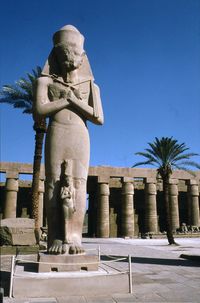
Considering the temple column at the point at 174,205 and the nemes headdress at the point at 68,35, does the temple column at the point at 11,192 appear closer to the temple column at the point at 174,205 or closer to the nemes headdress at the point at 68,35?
the temple column at the point at 174,205

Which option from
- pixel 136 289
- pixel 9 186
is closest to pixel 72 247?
pixel 136 289

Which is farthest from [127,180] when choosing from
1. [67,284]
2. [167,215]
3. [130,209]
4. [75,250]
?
[67,284]

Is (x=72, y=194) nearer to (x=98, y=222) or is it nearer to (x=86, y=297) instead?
(x=86, y=297)

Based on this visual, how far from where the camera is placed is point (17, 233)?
13.8 metres

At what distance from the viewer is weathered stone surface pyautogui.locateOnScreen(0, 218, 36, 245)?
532 inches

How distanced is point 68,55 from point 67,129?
1.33 m

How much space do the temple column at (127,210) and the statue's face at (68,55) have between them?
2627cm

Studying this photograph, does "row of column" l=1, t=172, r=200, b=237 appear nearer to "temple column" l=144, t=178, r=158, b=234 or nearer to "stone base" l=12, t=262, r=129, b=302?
"temple column" l=144, t=178, r=158, b=234

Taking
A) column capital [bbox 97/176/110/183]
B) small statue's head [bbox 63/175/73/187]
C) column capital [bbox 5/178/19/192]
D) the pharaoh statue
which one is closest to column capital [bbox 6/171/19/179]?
column capital [bbox 5/178/19/192]

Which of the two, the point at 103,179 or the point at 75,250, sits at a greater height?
the point at 103,179

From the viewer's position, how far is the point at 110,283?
4.43 meters

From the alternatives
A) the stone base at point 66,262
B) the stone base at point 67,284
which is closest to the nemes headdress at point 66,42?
the stone base at point 66,262

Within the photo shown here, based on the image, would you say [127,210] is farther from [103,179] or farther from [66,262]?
[66,262]

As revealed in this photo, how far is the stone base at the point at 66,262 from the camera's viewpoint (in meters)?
4.69
